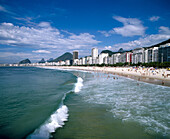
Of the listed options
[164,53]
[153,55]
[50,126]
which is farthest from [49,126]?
[153,55]

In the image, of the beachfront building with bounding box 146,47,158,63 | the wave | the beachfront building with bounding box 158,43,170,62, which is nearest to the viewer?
the wave

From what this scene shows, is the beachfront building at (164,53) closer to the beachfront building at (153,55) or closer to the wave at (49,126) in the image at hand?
the beachfront building at (153,55)

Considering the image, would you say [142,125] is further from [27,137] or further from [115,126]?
[27,137]

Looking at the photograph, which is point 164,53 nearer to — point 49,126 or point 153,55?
point 153,55

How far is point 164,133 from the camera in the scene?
435 cm

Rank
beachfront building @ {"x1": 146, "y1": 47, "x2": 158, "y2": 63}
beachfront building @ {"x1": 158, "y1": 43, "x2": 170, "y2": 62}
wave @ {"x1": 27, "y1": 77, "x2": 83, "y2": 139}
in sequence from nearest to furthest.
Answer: wave @ {"x1": 27, "y1": 77, "x2": 83, "y2": 139} < beachfront building @ {"x1": 158, "y1": 43, "x2": 170, "y2": 62} < beachfront building @ {"x1": 146, "y1": 47, "x2": 158, "y2": 63}

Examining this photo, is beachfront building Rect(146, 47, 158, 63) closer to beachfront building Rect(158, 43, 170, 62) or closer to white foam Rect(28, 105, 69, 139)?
beachfront building Rect(158, 43, 170, 62)

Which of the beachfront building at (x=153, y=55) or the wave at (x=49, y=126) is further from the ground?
the beachfront building at (x=153, y=55)

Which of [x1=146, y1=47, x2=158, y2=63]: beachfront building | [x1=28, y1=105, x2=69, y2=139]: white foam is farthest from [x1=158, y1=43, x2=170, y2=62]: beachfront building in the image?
[x1=28, y1=105, x2=69, y2=139]: white foam

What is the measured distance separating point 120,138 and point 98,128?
939mm

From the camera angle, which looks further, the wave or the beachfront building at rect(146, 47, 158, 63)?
the beachfront building at rect(146, 47, 158, 63)

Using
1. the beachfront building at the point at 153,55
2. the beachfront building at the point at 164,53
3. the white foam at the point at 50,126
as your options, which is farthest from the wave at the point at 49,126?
the beachfront building at the point at 153,55

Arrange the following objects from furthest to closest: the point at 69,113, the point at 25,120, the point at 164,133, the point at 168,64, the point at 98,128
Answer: the point at 168,64 < the point at 69,113 < the point at 25,120 < the point at 98,128 < the point at 164,133

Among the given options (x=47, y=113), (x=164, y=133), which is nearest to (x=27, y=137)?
(x=47, y=113)
